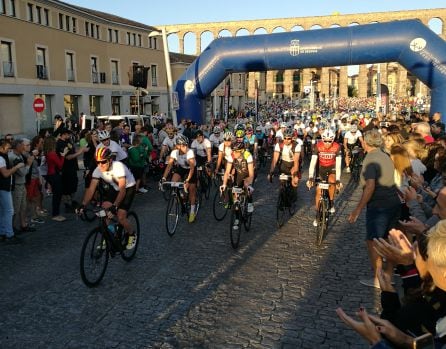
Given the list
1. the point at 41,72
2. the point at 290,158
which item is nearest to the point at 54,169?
the point at 290,158

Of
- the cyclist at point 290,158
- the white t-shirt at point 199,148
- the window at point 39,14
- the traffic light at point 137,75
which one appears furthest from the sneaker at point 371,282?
the window at point 39,14

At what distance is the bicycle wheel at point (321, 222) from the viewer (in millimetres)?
7145

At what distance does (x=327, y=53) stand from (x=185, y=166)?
981cm

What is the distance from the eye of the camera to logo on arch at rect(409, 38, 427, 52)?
578 inches

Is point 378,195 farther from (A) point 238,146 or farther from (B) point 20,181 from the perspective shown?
(B) point 20,181

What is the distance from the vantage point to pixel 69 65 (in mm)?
33969

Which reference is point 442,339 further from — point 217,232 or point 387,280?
point 217,232

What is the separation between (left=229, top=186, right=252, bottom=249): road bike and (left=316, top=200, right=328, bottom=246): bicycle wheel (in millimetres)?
1342

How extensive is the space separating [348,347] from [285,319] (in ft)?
2.50

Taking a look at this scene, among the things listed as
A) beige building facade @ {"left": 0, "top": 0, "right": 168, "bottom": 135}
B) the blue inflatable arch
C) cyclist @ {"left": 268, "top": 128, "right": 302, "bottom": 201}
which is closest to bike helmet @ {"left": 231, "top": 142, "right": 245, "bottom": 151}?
cyclist @ {"left": 268, "top": 128, "right": 302, "bottom": 201}

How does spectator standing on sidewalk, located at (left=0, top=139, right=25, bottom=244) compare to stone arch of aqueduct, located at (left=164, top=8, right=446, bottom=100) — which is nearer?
spectator standing on sidewalk, located at (left=0, top=139, right=25, bottom=244)

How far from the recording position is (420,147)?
6641 millimetres

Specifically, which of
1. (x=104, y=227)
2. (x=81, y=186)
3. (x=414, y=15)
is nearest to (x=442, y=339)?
(x=104, y=227)

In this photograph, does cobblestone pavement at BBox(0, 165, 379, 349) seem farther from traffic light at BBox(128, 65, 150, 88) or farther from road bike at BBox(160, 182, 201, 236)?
traffic light at BBox(128, 65, 150, 88)
